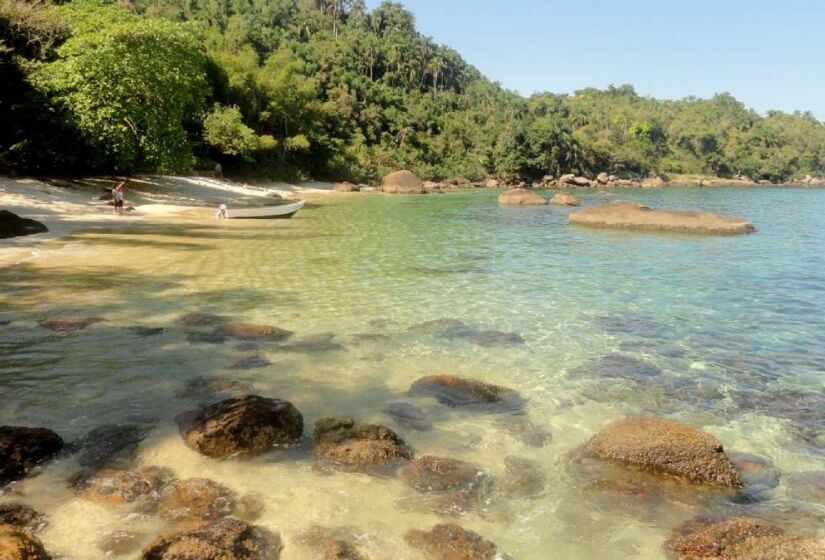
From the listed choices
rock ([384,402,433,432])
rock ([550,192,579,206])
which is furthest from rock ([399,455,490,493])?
rock ([550,192,579,206])

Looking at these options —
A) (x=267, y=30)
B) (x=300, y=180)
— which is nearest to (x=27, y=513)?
(x=300, y=180)

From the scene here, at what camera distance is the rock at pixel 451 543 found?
13.3ft

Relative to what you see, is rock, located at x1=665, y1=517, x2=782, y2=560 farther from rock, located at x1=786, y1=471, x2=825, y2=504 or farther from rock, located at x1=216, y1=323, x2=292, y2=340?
rock, located at x1=216, y1=323, x2=292, y2=340

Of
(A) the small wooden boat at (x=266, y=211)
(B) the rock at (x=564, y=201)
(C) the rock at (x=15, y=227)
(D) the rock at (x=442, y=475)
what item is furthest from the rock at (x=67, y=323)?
(B) the rock at (x=564, y=201)

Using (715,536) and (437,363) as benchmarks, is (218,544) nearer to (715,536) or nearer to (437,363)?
(715,536)

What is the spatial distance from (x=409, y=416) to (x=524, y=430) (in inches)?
49.8

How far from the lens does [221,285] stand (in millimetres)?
12711

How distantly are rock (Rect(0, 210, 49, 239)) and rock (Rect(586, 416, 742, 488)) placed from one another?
58.6ft

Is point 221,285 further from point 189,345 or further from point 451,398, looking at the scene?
point 451,398

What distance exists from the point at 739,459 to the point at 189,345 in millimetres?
7193

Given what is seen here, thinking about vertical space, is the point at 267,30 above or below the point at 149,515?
above

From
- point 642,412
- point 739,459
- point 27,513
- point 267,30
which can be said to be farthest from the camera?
point 267,30

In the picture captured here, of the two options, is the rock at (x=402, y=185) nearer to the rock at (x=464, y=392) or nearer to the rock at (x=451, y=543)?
the rock at (x=464, y=392)

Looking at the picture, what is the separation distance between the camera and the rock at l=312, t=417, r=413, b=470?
17.4ft
